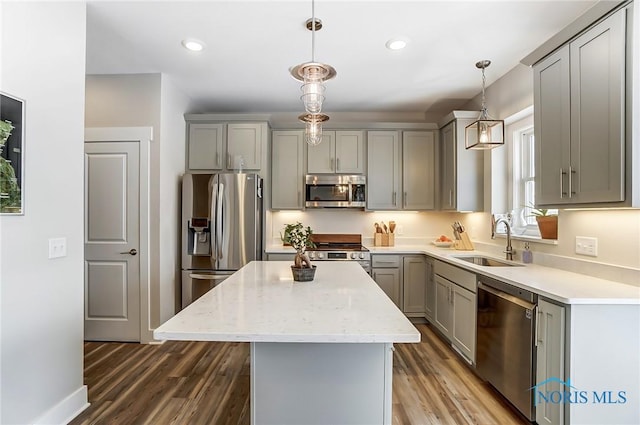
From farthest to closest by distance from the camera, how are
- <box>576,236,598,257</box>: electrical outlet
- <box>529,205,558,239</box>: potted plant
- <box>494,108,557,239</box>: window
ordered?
<box>494,108,557,239</box>: window, <box>529,205,558,239</box>: potted plant, <box>576,236,598,257</box>: electrical outlet

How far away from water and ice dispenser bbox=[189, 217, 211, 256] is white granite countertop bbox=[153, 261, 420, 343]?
164 cm

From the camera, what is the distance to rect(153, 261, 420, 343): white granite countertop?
119 cm

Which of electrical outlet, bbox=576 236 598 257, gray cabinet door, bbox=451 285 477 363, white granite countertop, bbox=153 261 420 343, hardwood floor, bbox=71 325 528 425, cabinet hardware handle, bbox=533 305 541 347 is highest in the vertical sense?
electrical outlet, bbox=576 236 598 257

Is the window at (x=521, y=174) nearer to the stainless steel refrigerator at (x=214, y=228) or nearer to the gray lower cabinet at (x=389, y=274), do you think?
the gray lower cabinet at (x=389, y=274)

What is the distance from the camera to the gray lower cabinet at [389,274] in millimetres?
3904

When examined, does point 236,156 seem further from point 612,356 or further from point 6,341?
point 612,356

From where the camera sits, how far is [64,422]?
6.59 ft

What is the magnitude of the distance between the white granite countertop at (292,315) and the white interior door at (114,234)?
179 cm

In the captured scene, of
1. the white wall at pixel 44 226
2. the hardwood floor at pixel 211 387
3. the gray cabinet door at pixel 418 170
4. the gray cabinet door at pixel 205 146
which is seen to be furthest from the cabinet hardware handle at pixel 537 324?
the gray cabinet door at pixel 205 146

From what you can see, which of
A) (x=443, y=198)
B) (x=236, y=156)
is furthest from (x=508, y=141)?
(x=236, y=156)

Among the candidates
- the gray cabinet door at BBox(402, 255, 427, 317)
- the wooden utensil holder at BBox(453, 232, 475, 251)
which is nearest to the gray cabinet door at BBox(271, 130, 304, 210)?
the gray cabinet door at BBox(402, 255, 427, 317)

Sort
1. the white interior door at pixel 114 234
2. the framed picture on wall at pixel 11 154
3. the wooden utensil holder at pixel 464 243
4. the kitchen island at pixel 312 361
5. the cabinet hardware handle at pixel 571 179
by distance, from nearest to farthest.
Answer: the kitchen island at pixel 312 361
the framed picture on wall at pixel 11 154
the cabinet hardware handle at pixel 571 179
the white interior door at pixel 114 234
the wooden utensil holder at pixel 464 243

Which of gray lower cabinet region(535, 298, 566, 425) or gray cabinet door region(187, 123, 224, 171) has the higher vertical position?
gray cabinet door region(187, 123, 224, 171)

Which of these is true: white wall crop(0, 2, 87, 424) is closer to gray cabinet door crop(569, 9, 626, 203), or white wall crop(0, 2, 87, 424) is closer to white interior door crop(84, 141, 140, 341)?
white interior door crop(84, 141, 140, 341)
